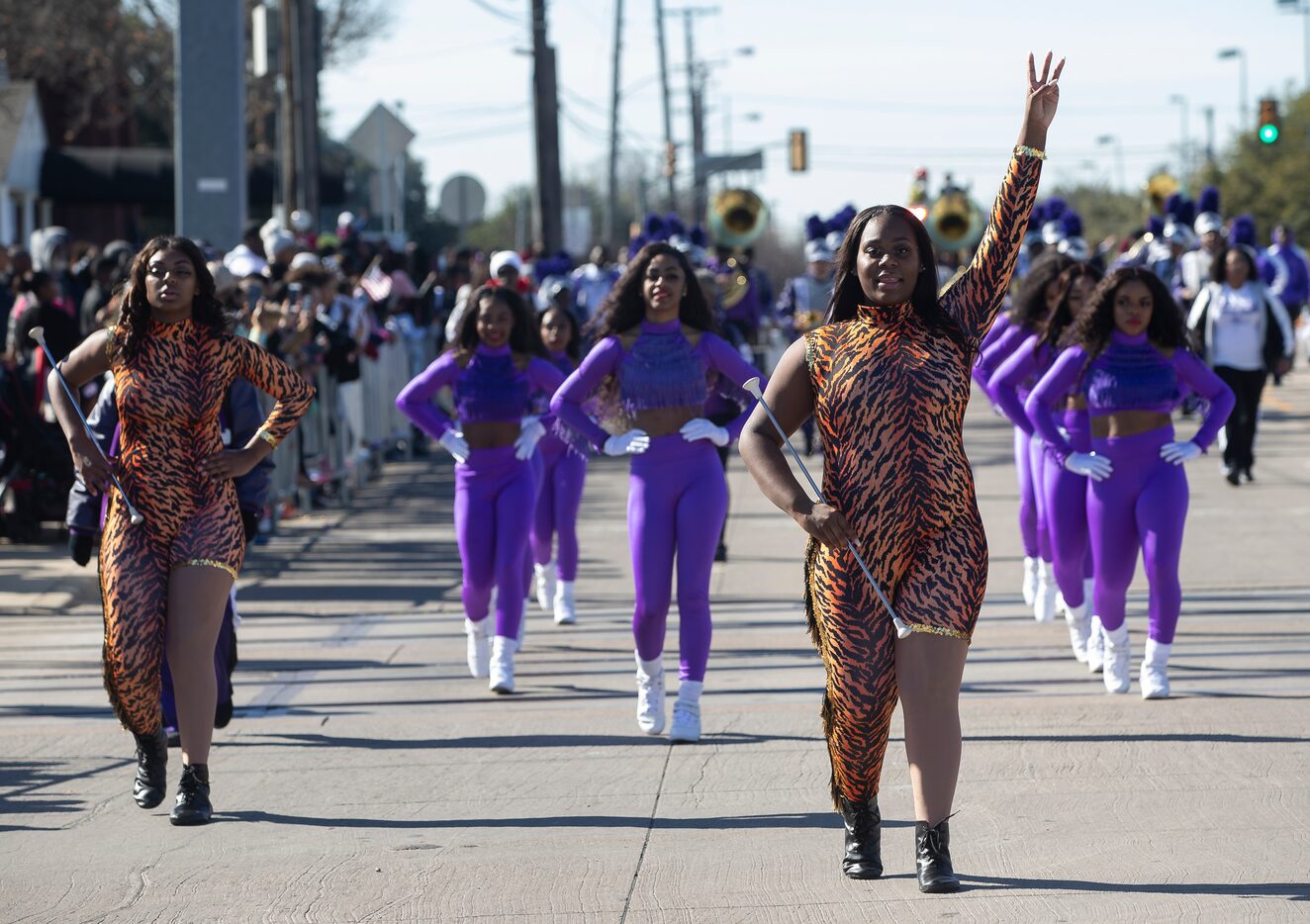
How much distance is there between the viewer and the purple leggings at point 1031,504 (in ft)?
36.1

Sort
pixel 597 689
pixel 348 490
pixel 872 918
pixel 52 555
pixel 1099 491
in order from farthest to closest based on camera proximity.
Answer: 1. pixel 348 490
2. pixel 52 555
3. pixel 597 689
4. pixel 1099 491
5. pixel 872 918

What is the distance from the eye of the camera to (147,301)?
7.29 metres

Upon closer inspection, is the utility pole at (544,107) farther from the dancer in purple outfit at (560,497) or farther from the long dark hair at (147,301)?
the long dark hair at (147,301)

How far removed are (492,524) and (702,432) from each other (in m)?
1.72

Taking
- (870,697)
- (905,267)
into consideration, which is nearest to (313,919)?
(870,697)

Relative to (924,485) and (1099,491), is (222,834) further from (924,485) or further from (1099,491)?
(1099,491)

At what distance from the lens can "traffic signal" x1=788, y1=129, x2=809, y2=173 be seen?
48906 mm

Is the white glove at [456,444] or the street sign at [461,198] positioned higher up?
the street sign at [461,198]

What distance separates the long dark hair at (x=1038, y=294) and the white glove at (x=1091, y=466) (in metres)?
1.84

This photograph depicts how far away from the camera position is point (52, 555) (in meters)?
14.6

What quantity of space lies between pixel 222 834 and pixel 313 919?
120 cm

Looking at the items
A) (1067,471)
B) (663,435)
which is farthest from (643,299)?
(1067,471)

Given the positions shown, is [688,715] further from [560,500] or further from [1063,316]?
[560,500]

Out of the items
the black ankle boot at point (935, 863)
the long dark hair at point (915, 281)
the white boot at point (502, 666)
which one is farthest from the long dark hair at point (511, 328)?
the black ankle boot at point (935, 863)
